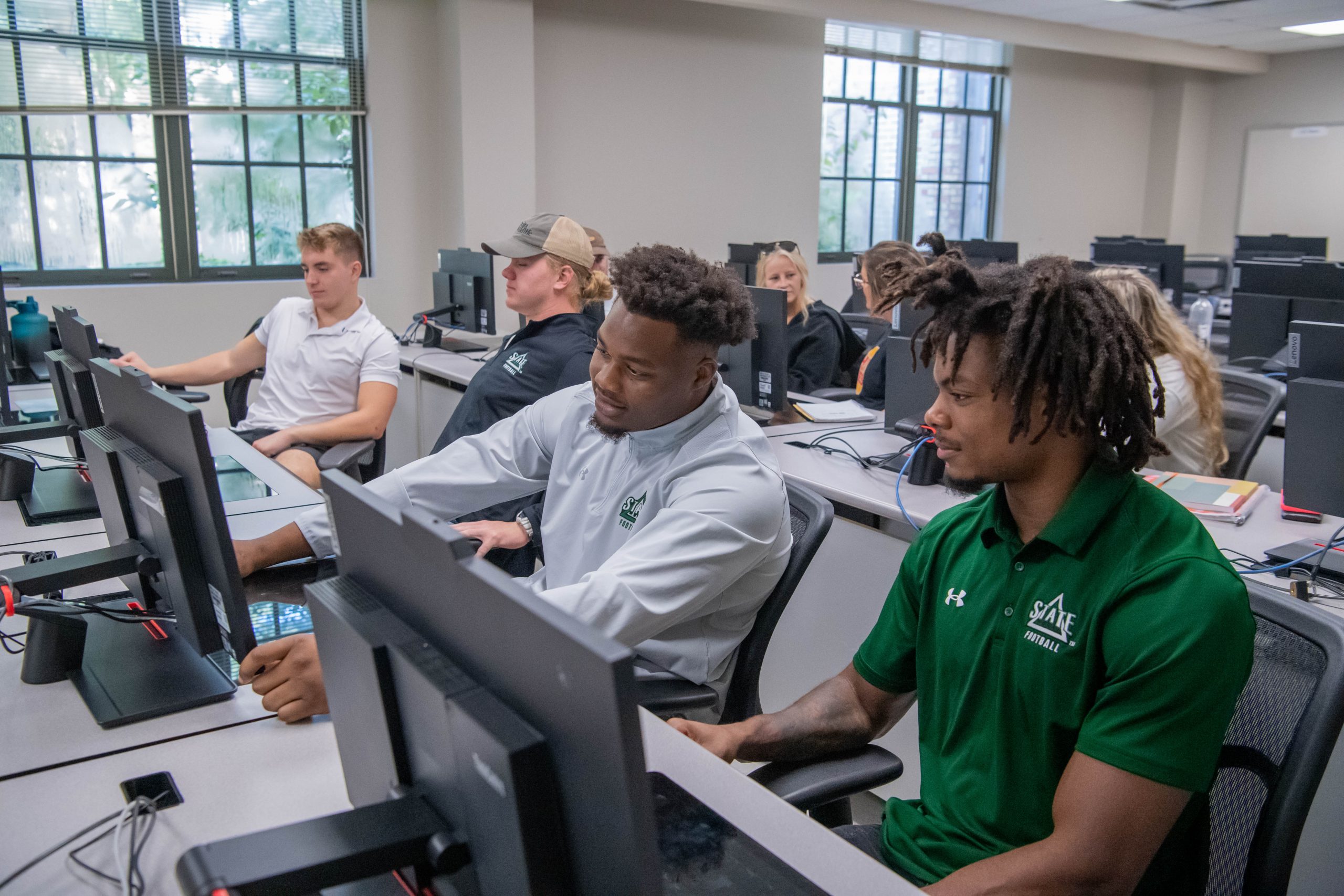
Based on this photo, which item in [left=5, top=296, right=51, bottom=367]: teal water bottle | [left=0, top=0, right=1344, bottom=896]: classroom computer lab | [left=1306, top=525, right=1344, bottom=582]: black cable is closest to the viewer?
[left=0, top=0, right=1344, bottom=896]: classroom computer lab

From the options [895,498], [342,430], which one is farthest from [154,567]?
[342,430]

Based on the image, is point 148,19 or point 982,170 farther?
point 982,170

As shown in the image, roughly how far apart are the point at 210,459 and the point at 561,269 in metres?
1.81

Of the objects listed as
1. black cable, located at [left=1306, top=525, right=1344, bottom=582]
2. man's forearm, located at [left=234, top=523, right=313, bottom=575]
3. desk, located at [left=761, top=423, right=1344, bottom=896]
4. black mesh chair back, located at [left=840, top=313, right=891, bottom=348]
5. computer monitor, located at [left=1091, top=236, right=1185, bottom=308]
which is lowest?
desk, located at [left=761, top=423, right=1344, bottom=896]

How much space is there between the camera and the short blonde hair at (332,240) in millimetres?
3273

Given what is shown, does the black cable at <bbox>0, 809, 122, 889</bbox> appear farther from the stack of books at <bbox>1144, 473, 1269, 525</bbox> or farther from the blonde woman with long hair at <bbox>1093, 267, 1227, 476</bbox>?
the blonde woman with long hair at <bbox>1093, 267, 1227, 476</bbox>

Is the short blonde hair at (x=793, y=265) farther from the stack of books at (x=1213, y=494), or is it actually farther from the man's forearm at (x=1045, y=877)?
the man's forearm at (x=1045, y=877)

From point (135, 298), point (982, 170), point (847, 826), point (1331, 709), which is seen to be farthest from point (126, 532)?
point (982, 170)

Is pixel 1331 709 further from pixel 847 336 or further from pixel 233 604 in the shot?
pixel 847 336

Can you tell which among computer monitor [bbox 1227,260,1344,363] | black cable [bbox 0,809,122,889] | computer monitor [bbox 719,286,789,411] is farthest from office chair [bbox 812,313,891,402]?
black cable [bbox 0,809,122,889]

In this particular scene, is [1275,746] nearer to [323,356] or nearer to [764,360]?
[764,360]

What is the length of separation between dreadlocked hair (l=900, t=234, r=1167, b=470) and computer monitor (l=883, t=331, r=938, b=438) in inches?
57.5

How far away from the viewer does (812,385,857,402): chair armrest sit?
3812mm

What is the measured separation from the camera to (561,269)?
2.86 m
